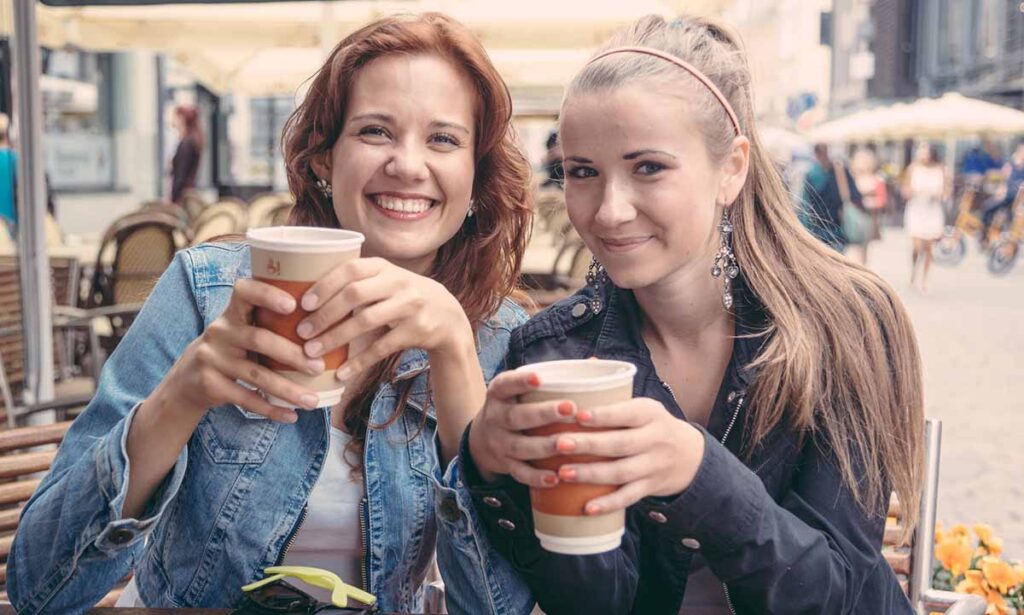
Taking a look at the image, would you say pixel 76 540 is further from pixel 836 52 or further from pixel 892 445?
pixel 836 52

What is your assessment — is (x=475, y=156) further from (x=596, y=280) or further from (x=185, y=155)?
(x=185, y=155)

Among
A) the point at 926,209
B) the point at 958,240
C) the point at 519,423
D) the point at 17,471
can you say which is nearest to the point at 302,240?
the point at 519,423

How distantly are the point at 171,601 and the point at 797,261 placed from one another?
1.11m

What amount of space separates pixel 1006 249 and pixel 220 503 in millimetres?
17276

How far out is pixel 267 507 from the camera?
5.75 ft

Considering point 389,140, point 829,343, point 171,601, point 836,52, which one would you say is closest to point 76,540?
point 171,601

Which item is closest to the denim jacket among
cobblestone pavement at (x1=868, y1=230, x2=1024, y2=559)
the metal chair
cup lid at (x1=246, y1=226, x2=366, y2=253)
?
cup lid at (x1=246, y1=226, x2=366, y2=253)

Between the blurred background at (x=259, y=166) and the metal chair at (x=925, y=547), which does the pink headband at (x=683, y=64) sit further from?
the metal chair at (x=925, y=547)

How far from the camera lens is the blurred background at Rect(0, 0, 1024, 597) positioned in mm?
5027

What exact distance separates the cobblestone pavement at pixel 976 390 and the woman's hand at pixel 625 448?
7.51 ft

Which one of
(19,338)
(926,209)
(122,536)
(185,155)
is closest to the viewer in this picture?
(122,536)

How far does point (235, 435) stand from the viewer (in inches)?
69.2

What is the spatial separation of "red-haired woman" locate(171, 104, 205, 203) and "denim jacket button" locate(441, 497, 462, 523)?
11.6 meters

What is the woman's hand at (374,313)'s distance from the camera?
47.9 inches
